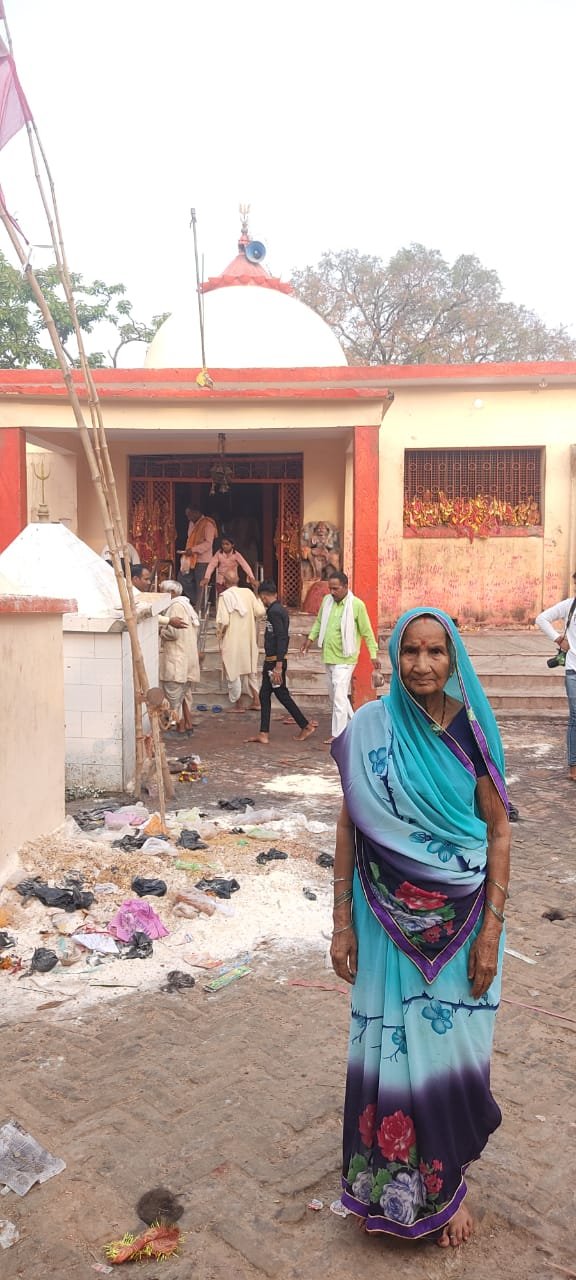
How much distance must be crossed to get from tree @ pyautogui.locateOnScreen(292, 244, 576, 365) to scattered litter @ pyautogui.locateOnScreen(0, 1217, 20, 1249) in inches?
1007

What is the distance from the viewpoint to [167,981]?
377cm

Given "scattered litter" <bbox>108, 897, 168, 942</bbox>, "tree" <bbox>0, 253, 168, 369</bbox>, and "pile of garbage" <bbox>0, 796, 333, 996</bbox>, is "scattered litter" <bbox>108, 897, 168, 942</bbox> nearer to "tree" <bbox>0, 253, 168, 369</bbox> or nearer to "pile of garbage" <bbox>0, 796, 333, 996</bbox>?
"pile of garbage" <bbox>0, 796, 333, 996</bbox>

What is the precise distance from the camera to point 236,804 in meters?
6.41

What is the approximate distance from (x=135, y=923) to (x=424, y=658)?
259 cm

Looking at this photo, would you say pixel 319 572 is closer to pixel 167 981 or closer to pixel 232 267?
pixel 232 267

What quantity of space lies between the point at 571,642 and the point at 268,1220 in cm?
553

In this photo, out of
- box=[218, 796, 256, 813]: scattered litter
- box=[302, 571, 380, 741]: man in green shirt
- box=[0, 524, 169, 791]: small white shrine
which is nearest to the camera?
box=[218, 796, 256, 813]: scattered litter

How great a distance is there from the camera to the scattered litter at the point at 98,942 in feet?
13.1

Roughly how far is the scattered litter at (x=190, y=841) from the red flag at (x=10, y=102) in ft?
13.6

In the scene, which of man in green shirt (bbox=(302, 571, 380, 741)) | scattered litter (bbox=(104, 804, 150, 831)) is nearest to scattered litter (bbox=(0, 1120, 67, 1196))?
scattered litter (bbox=(104, 804, 150, 831))

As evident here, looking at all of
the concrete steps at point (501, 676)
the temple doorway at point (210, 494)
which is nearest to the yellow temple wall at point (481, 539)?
the concrete steps at point (501, 676)

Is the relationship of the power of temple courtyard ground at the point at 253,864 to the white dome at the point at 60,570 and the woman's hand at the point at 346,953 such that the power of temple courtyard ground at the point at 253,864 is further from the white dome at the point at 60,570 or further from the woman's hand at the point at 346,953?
the woman's hand at the point at 346,953

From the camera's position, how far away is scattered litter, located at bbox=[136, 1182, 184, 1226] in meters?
2.38

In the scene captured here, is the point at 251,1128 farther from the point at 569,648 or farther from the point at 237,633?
the point at 237,633
